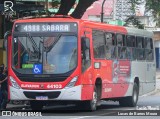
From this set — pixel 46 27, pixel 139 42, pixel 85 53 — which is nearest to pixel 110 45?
pixel 85 53

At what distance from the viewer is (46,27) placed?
21.5 metres

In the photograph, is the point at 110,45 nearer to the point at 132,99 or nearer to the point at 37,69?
the point at 132,99

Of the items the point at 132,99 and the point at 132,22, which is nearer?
the point at 132,99

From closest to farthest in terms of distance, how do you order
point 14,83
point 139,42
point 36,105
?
point 14,83 → point 36,105 → point 139,42

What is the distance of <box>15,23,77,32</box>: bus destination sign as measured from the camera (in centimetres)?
2134

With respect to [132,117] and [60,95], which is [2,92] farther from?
[132,117]

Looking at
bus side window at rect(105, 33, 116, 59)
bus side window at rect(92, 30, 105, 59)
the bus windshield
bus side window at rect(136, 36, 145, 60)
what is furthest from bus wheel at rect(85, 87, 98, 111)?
bus side window at rect(136, 36, 145, 60)

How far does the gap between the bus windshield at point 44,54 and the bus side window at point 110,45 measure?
2878 millimetres

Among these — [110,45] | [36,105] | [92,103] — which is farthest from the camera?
[110,45]

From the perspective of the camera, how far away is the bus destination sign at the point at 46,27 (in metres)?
21.3

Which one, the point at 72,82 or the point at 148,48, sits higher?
the point at 72,82

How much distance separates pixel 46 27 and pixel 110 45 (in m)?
3.44

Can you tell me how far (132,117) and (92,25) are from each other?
408 cm

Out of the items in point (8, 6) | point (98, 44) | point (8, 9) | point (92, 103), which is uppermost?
point (8, 6)
